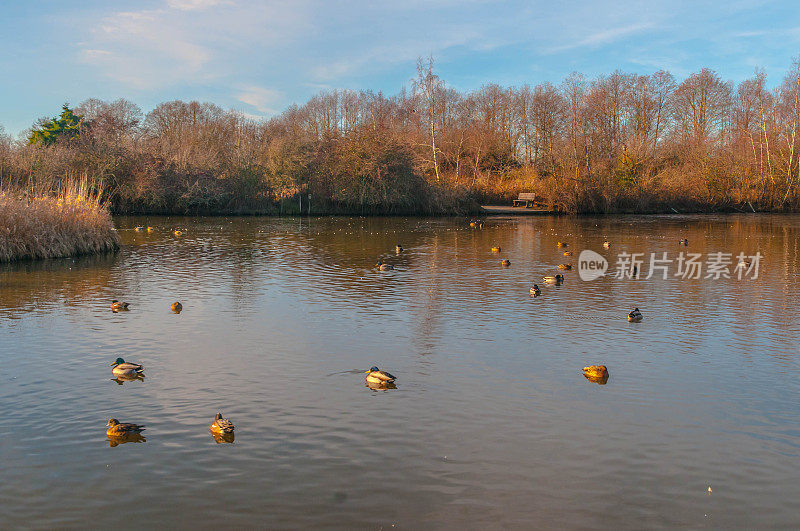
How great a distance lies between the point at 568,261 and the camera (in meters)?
22.9

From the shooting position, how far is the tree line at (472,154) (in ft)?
158

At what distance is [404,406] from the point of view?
324 inches

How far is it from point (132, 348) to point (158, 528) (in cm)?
607

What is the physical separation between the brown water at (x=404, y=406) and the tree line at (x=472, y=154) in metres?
32.2

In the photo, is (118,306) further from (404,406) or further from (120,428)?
(404,406)

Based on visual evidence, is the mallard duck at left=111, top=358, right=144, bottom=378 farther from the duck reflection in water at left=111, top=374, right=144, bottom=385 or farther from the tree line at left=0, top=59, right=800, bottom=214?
the tree line at left=0, top=59, right=800, bottom=214

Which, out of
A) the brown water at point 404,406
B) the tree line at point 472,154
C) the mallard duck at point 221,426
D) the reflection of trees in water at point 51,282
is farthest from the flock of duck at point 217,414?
the tree line at point 472,154

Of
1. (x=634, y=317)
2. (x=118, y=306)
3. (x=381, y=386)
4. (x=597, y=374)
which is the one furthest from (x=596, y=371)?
(x=118, y=306)

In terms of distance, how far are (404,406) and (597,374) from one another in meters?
2.97

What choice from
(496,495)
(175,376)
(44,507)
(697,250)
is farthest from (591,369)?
(697,250)

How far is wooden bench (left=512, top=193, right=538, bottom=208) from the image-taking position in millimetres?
55869

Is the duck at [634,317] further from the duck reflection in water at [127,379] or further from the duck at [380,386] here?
the duck reflection in water at [127,379]

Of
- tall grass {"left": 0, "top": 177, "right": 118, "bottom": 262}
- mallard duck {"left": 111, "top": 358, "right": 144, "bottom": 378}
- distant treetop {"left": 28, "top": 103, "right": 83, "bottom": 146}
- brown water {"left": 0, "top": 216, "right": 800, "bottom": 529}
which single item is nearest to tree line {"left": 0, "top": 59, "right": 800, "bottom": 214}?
distant treetop {"left": 28, "top": 103, "right": 83, "bottom": 146}

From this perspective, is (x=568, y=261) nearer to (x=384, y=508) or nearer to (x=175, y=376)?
(x=175, y=376)
